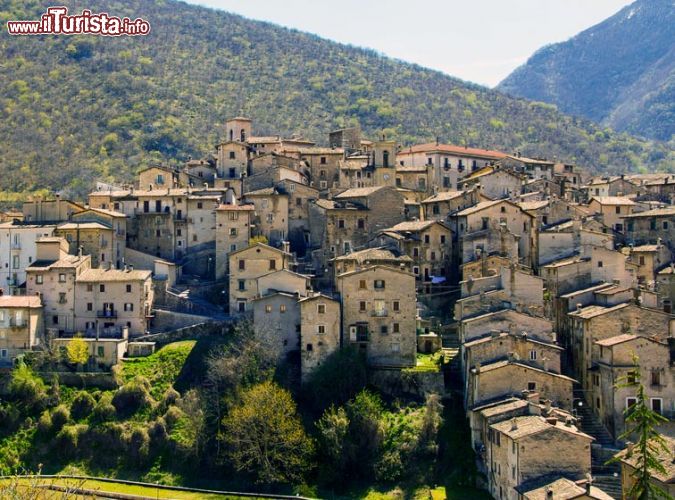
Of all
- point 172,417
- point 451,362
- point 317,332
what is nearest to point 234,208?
point 317,332

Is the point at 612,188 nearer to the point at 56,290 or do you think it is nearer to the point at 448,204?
the point at 448,204

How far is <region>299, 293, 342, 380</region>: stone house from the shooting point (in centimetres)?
6738

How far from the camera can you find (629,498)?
49562 mm

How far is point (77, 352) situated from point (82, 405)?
3.58m

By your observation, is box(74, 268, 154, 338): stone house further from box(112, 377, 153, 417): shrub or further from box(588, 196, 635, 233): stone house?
box(588, 196, 635, 233): stone house

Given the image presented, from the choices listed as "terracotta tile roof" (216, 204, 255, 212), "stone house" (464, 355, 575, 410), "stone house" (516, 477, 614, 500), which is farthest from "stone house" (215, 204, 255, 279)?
"stone house" (516, 477, 614, 500)

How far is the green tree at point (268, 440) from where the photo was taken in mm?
63094

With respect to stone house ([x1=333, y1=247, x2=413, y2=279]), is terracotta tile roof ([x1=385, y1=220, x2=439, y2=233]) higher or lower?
higher

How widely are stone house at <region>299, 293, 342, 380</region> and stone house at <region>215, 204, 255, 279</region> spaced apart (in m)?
15.2

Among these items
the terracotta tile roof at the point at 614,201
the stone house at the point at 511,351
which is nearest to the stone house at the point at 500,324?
the stone house at the point at 511,351

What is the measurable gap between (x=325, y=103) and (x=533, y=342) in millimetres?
107624

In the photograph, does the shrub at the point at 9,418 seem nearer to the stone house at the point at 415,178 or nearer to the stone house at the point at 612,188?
the stone house at the point at 415,178

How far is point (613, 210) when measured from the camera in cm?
8569

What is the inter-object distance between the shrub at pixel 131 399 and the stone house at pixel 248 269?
26.7 feet
